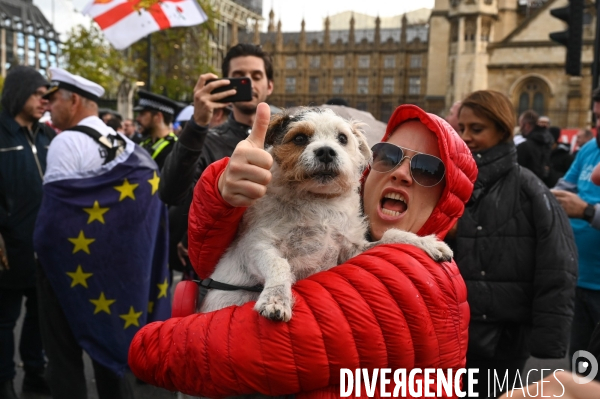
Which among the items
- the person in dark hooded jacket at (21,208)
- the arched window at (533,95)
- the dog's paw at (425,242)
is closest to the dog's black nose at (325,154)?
the dog's paw at (425,242)

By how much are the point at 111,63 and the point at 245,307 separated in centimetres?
3169

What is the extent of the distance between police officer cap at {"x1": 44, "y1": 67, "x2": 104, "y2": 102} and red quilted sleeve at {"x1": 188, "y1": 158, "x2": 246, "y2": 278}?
3.23 m

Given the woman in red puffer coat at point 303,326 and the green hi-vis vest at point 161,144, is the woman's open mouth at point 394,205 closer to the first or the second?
the woman in red puffer coat at point 303,326

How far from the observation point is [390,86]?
74688 mm

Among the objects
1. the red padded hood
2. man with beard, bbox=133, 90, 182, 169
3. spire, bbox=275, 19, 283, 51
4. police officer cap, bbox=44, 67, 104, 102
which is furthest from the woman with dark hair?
spire, bbox=275, 19, 283, 51

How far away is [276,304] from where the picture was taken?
1646 millimetres

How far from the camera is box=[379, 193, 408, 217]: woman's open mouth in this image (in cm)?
219

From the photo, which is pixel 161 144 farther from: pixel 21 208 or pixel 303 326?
Result: pixel 303 326

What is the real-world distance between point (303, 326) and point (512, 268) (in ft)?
7.10

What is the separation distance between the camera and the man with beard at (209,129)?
3.12 m

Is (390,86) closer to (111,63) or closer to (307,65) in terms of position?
(307,65)

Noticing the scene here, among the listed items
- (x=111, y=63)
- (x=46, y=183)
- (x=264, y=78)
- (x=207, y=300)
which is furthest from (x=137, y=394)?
(x=111, y=63)

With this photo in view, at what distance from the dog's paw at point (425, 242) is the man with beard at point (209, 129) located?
1443 millimetres

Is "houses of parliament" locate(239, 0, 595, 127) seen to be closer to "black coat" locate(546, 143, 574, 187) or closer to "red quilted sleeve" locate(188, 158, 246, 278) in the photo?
"black coat" locate(546, 143, 574, 187)
